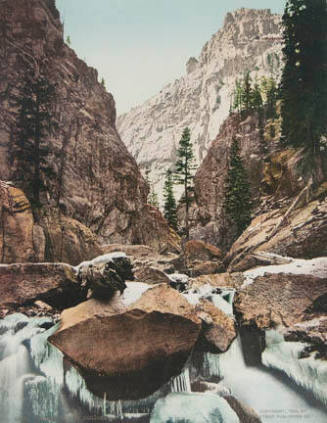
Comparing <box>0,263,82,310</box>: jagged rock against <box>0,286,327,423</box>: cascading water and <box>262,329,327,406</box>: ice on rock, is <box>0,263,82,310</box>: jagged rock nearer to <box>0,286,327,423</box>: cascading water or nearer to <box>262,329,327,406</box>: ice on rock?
<box>0,286,327,423</box>: cascading water

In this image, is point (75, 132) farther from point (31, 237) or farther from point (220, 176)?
point (220, 176)

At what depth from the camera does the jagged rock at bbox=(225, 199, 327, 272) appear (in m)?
11.1

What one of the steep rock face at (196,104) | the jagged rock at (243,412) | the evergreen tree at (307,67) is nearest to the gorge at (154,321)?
the jagged rock at (243,412)

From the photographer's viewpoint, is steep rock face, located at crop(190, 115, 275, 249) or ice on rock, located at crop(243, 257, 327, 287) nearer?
ice on rock, located at crop(243, 257, 327, 287)

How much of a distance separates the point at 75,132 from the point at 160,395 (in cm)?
2085

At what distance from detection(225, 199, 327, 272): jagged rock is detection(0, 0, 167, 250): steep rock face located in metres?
11.2

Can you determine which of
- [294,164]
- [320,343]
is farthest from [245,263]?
[294,164]

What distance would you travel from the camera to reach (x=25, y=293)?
8.89 m

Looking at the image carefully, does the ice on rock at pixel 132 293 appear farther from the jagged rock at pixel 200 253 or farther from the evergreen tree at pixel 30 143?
the jagged rock at pixel 200 253

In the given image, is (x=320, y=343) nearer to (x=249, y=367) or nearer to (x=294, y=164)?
(x=249, y=367)

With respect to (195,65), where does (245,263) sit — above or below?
below

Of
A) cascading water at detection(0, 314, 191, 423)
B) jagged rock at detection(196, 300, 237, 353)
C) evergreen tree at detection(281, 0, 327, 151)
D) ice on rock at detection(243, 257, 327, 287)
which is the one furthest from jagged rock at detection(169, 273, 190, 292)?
evergreen tree at detection(281, 0, 327, 151)

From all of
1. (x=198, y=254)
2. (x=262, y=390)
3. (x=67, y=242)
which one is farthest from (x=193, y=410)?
(x=198, y=254)

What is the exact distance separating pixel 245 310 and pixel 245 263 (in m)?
4.87
